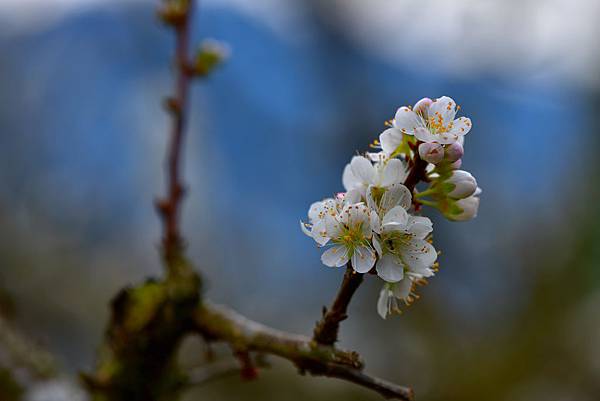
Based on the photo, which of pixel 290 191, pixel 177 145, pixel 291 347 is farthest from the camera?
pixel 290 191

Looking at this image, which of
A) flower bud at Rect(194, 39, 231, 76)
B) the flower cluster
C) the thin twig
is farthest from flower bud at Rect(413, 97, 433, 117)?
flower bud at Rect(194, 39, 231, 76)

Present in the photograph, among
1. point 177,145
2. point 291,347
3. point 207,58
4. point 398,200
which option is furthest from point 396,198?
point 207,58

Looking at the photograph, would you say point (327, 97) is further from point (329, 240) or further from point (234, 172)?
point (329, 240)

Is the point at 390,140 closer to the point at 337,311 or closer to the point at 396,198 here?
the point at 396,198

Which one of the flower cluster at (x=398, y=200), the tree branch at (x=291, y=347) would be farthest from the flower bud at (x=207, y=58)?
the flower cluster at (x=398, y=200)

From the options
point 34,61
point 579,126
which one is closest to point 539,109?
point 579,126

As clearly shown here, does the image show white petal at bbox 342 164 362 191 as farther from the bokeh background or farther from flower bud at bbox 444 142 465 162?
the bokeh background

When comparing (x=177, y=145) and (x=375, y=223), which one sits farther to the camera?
(x=177, y=145)

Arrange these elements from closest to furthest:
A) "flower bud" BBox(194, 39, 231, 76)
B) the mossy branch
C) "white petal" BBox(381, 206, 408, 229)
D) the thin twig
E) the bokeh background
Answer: "white petal" BBox(381, 206, 408, 229) → the mossy branch → the thin twig → "flower bud" BBox(194, 39, 231, 76) → the bokeh background
